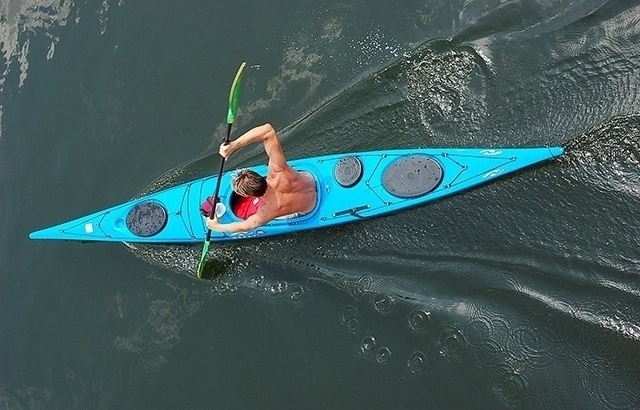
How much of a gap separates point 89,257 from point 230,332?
1823mm

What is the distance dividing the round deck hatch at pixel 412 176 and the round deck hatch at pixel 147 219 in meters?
2.25

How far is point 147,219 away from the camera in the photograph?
5887mm

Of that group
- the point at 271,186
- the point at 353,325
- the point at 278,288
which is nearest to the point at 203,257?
the point at 278,288

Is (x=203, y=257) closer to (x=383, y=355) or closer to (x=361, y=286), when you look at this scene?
(x=361, y=286)

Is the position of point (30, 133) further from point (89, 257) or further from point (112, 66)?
point (89, 257)

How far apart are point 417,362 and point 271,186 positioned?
2.14 m

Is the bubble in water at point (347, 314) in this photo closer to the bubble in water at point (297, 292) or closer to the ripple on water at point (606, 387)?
the bubble in water at point (297, 292)

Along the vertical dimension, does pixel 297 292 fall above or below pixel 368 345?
above

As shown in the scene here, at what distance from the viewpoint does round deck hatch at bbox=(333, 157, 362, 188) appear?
5367mm

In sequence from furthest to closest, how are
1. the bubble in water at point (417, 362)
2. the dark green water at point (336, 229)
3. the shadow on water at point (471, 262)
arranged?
the bubble in water at point (417, 362) < the dark green water at point (336, 229) < the shadow on water at point (471, 262)

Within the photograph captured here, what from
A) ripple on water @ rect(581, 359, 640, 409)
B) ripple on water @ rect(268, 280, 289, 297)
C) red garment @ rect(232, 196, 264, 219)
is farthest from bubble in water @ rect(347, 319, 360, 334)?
ripple on water @ rect(581, 359, 640, 409)

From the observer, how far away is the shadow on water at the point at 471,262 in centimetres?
498

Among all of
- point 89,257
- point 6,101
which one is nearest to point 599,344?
point 89,257

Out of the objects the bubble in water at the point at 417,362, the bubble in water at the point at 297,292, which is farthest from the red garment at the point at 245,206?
the bubble in water at the point at 417,362
